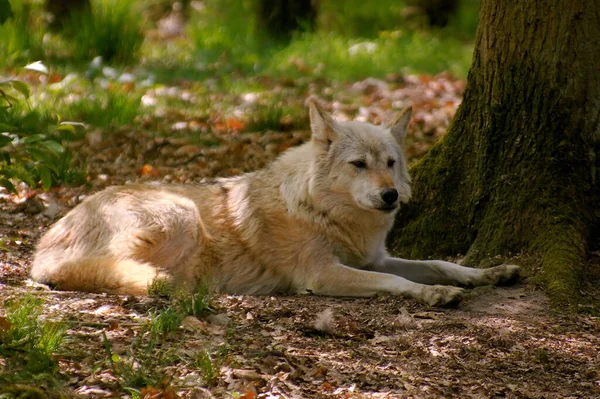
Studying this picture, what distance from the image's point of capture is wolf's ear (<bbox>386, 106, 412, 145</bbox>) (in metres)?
5.46

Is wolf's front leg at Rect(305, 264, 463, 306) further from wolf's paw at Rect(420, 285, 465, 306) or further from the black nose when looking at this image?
the black nose

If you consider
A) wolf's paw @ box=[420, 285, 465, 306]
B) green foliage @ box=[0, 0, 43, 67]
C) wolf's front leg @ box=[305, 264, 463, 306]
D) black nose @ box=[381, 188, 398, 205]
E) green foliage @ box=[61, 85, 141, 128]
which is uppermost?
green foliage @ box=[0, 0, 43, 67]

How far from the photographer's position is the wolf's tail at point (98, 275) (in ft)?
14.6

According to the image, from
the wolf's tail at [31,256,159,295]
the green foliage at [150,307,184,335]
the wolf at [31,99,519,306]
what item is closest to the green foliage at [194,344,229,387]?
the green foliage at [150,307,184,335]

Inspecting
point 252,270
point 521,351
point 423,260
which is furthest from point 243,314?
point 423,260

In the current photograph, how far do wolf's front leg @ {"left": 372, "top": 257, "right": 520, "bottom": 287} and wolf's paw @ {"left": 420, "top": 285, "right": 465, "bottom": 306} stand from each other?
1.16 feet

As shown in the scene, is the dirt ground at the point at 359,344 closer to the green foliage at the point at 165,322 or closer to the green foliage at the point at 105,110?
the green foliage at the point at 165,322

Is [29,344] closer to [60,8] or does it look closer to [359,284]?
[359,284]

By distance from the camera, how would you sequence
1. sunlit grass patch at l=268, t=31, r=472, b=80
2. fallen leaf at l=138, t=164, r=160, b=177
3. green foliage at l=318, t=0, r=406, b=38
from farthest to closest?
green foliage at l=318, t=0, r=406, b=38 < sunlit grass patch at l=268, t=31, r=472, b=80 < fallen leaf at l=138, t=164, r=160, b=177

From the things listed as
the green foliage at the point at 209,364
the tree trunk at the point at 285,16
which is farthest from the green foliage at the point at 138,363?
the tree trunk at the point at 285,16

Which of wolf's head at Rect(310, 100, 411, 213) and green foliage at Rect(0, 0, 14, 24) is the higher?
green foliage at Rect(0, 0, 14, 24)

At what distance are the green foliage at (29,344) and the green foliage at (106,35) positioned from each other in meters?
7.06

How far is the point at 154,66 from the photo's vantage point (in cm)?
1027

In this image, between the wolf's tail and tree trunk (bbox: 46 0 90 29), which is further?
tree trunk (bbox: 46 0 90 29)
